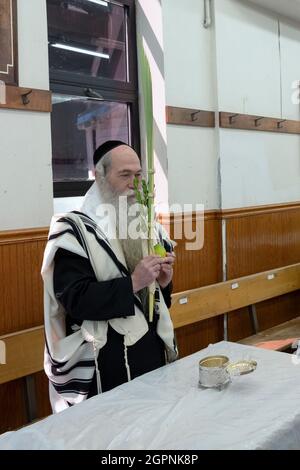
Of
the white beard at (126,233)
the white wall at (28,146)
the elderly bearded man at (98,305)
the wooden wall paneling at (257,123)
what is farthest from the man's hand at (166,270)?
the wooden wall paneling at (257,123)

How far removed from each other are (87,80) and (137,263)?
1.86m

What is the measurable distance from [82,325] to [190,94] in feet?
8.04

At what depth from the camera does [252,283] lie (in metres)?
3.95

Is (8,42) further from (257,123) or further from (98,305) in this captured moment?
(257,123)

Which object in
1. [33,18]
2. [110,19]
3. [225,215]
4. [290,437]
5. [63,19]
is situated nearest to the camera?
[290,437]

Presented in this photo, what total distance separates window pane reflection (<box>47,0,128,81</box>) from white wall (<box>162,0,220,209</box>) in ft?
1.18

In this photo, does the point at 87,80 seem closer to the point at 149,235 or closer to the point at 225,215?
the point at 225,215

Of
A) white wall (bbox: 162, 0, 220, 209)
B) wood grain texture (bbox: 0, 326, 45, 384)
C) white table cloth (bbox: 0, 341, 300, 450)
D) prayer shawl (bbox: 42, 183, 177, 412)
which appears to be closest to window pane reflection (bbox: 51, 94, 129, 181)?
white wall (bbox: 162, 0, 220, 209)

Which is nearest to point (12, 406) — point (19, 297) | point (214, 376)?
point (19, 297)

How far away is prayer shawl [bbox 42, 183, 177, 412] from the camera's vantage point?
1.66 m

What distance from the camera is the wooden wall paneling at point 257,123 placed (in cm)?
379

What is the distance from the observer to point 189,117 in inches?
139
